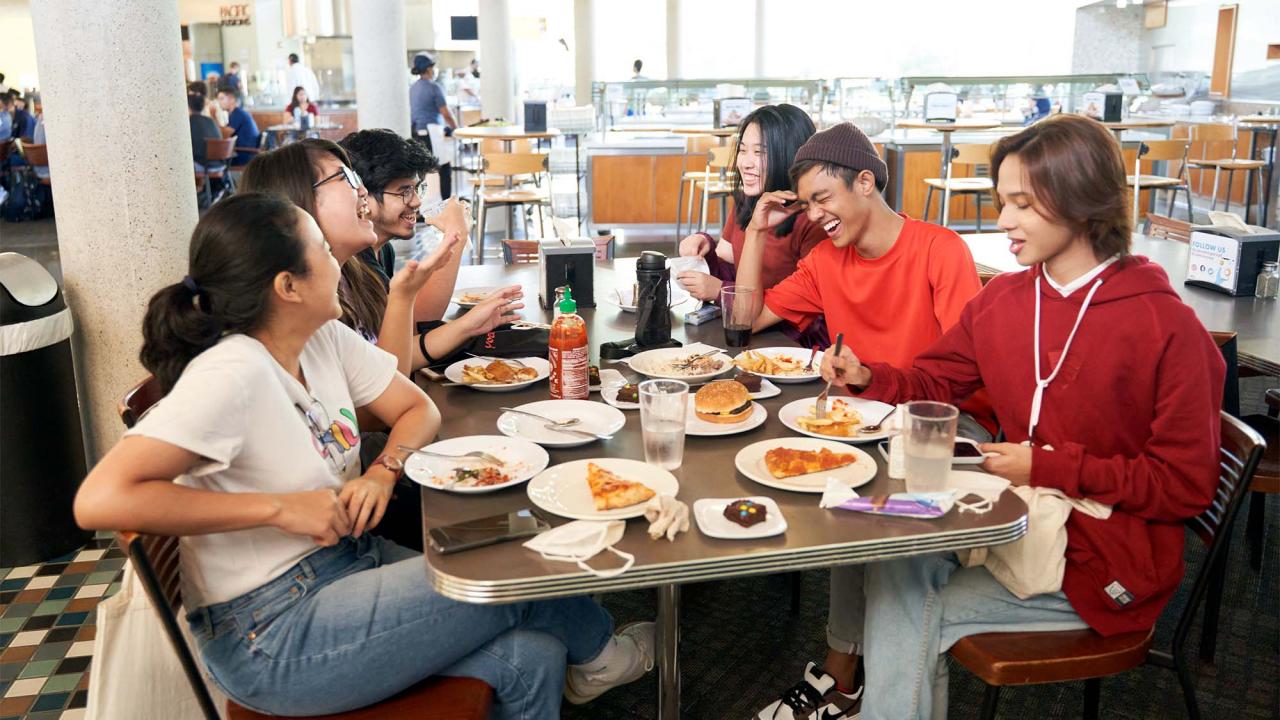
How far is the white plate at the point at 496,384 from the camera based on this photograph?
201 cm

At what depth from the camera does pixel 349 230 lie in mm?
2055

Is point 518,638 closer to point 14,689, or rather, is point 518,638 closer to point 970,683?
point 970,683

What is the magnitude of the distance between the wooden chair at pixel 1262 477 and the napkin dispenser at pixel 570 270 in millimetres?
1666

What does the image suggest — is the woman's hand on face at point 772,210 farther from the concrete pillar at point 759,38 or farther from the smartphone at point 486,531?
the concrete pillar at point 759,38

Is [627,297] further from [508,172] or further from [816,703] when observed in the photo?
[508,172]

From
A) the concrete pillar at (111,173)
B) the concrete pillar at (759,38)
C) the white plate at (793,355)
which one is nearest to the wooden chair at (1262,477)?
the white plate at (793,355)

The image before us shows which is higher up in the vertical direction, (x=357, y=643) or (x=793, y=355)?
(x=793, y=355)

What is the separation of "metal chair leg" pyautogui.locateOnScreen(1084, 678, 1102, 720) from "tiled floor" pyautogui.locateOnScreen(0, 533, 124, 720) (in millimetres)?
2140

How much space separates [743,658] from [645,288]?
0.92 meters

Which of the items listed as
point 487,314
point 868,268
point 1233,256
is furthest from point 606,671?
point 1233,256

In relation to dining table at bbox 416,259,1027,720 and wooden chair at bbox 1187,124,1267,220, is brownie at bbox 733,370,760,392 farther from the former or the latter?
wooden chair at bbox 1187,124,1267,220

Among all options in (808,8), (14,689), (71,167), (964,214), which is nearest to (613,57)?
(808,8)

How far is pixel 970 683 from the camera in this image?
7.58 feet

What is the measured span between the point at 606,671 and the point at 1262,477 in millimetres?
1613
